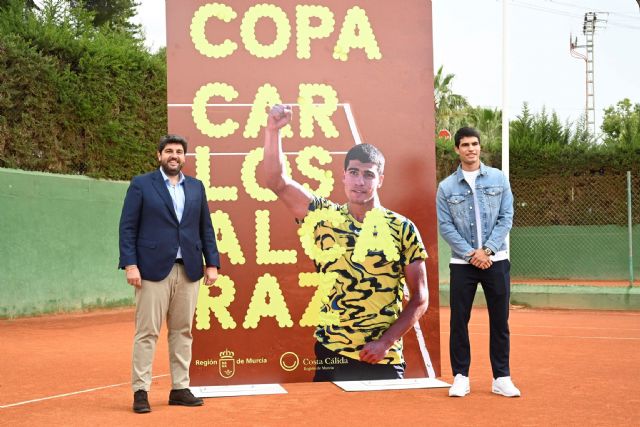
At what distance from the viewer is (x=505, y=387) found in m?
5.73

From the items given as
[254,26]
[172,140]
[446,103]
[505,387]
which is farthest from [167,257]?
[446,103]

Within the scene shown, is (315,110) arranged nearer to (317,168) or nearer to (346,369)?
(317,168)

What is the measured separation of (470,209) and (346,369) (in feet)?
5.13

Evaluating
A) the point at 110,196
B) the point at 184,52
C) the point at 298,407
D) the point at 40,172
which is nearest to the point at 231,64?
the point at 184,52

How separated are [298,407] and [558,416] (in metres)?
1.66

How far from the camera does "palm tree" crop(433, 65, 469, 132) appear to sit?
41812 millimetres

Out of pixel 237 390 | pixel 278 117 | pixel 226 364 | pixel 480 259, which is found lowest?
pixel 237 390

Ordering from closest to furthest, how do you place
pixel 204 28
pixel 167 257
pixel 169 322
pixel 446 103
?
pixel 167 257
pixel 169 322
pixel 204 28
pixel 446 103

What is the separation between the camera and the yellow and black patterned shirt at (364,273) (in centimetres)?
619

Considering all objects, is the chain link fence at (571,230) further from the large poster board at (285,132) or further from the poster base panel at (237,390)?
the poster base panel at (237,390)

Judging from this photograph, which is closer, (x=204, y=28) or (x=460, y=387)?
(x=460, y=387)

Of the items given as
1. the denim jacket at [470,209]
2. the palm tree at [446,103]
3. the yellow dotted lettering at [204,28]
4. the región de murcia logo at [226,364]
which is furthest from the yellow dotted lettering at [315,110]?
the palm tree at [446,103]

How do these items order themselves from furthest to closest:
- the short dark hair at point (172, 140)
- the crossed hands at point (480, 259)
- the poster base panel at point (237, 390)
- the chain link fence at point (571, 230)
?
1. the chain link fence at point (571, 230)
2. the poster base panel at point (237, 390)
3. the crossed hands at point (480, 259)
4. the short dark hair at point (172, 140)

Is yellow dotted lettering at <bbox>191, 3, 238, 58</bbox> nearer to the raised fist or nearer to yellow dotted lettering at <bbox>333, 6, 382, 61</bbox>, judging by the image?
the raised fist
